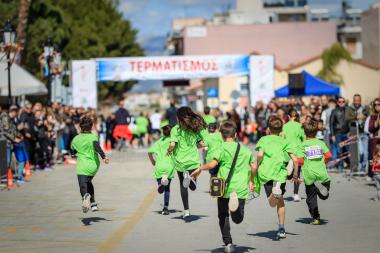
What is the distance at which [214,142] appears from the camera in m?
17.7

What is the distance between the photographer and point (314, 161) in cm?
1349

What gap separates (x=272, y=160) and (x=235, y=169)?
1.45 meters

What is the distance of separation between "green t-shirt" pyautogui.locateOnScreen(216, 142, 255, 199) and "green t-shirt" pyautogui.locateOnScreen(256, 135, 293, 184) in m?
1.29

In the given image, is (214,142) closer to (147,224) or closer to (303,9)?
(147,224)

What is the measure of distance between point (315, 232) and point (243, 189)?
229 cm

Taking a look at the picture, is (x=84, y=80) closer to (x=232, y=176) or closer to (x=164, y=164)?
(x=164, y=164)

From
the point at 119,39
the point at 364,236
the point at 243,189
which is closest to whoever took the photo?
the point at 243,189

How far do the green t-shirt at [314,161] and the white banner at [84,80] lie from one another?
32.0 metres

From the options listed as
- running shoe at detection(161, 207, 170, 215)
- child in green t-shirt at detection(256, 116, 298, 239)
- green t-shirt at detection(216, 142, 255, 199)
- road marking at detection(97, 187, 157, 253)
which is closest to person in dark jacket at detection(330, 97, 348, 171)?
road marking at detection(97, 187, 157, 253)

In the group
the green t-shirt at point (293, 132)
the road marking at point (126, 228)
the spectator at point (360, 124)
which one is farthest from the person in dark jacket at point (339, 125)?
the road marking at point (126, 228)

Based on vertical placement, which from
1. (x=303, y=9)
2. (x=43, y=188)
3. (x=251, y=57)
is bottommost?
(x=43, y=188)

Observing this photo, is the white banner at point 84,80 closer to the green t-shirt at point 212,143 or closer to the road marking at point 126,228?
the green t-shirt at point 212,143

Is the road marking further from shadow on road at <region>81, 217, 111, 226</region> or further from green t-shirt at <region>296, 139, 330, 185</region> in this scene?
green t-shirt at <region>296, 139, 330, 185</region>

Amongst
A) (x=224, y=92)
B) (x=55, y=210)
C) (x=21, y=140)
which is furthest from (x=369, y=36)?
(x=55, y=210)
